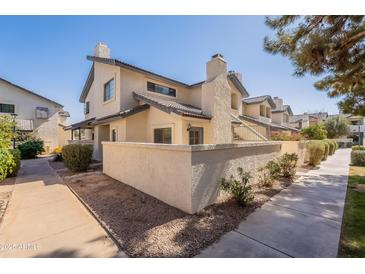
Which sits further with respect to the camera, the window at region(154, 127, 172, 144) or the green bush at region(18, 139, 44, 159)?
the green bush at region(18, 139, 44, 159)

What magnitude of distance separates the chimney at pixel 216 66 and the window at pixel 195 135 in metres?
3.40

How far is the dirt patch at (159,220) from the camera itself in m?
3.58

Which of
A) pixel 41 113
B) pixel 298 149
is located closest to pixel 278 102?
pixel 298 149

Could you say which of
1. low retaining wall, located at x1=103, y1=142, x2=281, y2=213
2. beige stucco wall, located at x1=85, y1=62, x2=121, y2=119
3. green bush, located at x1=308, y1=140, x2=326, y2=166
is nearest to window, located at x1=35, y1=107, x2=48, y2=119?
beige stucco wall, located at x1=85, y1=62, x2=121, y2=119

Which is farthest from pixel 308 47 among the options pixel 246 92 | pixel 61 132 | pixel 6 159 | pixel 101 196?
pixel 61 132

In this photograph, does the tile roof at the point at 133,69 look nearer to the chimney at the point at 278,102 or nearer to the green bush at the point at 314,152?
the green bush at the point at 314,152

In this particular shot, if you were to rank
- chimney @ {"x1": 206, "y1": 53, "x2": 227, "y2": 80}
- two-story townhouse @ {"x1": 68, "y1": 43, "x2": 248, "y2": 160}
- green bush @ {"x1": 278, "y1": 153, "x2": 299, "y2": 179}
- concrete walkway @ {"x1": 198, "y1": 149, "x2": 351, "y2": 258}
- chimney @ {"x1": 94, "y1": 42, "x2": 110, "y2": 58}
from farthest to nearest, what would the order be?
chimney @ {"x1": 94, "y1": 42, "x2": 110, "y2": 58} < chimney @ {"x1": 206, "y1": 53, "x2": 227, "y2": 80} < two-story townhouse @ {"x1": 68, "y1": 43, "x2": 248, "y2": 160} < green bush @ {"x1": 278, "y1": 153, "x2": 299, "y2": 179} < concrete walkway @ {"x1": 198, "y1": 149, "x2": 351, "y2": 258}

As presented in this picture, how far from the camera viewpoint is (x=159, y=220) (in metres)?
4.69

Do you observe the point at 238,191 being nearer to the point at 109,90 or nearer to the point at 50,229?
the point at 50,229

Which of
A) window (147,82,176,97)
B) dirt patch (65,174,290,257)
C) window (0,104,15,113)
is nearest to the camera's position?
dirt patch (65,174,290,257)

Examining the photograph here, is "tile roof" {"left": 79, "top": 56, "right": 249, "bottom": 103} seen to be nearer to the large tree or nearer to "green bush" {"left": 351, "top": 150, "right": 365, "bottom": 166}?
the large tree

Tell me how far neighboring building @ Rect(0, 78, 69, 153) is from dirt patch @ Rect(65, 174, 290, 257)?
22229mm

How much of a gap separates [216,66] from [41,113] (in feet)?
83.7

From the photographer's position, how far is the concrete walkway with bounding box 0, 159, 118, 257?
3.49m
